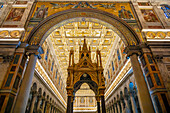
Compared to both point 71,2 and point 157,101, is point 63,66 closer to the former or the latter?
point 71,2

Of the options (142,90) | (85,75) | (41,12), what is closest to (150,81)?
(142,90)

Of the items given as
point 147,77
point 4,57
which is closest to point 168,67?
point 147,77

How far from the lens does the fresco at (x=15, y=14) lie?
8.25m

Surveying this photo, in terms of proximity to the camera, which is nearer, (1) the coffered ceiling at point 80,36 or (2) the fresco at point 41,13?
(2) the fresco at point 41,13

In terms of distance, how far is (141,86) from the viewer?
6.12m

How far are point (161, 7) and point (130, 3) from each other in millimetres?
2594

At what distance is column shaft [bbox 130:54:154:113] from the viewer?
5527mm

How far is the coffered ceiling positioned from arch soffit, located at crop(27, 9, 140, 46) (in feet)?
12.4

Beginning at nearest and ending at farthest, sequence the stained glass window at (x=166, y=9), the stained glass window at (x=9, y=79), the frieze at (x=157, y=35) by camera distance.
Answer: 1. the stained glass window at (x=9, y=79)
2. the frieze at (x=157, y=35)
3. the stained glass window at (x=166, y=9)

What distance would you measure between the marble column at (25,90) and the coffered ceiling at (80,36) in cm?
764

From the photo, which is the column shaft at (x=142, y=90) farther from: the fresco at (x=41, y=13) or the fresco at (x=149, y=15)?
the fresco at (x=41, y=13)

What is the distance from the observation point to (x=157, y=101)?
18.2 ft

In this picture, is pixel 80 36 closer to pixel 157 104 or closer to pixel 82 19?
pixel 82 19

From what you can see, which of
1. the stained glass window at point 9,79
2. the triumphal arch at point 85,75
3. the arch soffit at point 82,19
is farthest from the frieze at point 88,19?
the triumphal arch at point 85,75
